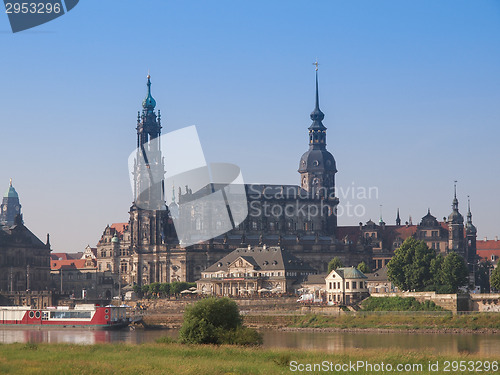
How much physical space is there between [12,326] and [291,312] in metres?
34.1

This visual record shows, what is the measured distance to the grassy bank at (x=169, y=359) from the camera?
61.3 metres

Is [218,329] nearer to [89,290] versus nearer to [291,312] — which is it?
[291,312]

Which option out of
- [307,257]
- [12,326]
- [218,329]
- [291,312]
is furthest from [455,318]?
[307,257]

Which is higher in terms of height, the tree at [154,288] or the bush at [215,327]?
the tree at [154,288]

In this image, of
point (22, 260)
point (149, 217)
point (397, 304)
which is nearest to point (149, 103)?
point (149, 217)

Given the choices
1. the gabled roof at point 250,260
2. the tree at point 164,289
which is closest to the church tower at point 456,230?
the gabled roof at point 250,260

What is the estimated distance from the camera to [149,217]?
182375 mm

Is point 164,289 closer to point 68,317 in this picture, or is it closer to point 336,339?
point 68,317

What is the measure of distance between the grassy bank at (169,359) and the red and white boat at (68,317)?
54.4 metres

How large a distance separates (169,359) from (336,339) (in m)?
36.7

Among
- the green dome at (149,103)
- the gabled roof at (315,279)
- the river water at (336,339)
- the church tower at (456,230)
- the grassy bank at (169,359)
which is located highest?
the green dome at (149,103)

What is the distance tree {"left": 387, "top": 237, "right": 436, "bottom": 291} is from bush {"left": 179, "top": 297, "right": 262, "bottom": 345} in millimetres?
57503

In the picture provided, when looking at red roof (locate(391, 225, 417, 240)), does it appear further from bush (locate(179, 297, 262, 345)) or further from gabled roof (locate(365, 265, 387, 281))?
bush (locate(179, 297, 262, 345))

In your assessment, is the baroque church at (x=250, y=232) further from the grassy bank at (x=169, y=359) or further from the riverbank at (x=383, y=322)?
the grassy bank at (x=169, y=359)
